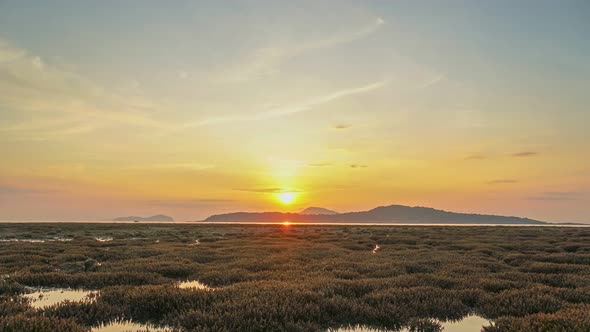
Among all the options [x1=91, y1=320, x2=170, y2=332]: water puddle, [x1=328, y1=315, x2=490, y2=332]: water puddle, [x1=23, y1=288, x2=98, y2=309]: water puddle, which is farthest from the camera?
[x1=23, y1=288, x2=98, y2=309]: water puddle

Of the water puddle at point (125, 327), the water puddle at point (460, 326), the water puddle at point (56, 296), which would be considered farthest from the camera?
the water puddle at point (56, 296)

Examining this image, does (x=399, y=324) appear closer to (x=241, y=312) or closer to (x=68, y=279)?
(x=241, y=312)

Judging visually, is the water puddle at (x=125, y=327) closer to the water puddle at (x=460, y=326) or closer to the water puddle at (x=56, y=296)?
the water puddle at (x=56, y=296)

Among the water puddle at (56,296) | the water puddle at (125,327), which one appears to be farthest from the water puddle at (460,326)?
the water puddle at (56,296)

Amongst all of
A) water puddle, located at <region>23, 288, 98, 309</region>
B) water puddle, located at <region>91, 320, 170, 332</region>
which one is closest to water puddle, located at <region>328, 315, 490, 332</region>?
water puddle, located at <region>91, 320, 170, 332</region>

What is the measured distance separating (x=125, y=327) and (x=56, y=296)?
4936mm

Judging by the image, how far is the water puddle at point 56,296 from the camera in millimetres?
10595

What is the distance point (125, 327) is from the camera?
811 cm

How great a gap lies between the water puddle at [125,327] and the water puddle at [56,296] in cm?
245

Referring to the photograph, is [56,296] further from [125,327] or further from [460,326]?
[460,326]

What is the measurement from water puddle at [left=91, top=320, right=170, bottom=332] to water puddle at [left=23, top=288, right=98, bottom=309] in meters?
2.45

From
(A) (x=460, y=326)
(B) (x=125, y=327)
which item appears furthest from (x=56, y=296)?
(A) (x=460, y=326)

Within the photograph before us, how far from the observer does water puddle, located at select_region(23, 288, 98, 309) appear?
34.8 ft

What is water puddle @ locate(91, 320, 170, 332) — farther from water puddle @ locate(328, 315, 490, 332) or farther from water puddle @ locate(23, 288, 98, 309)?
water puddle @ locate(328, 315, 490, 332)
